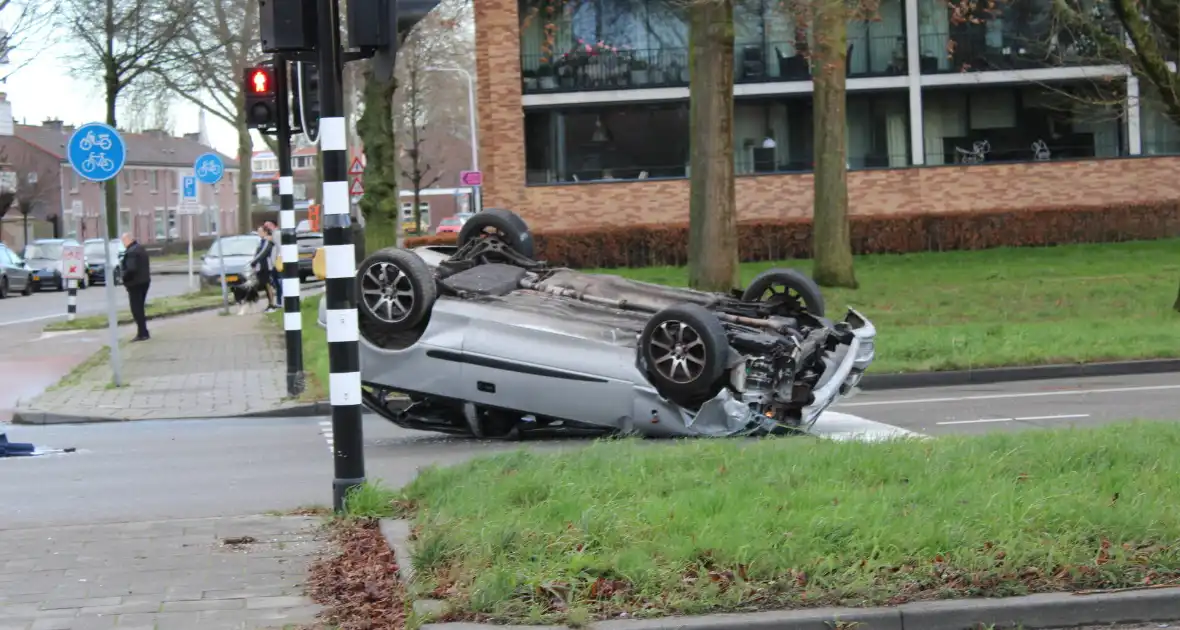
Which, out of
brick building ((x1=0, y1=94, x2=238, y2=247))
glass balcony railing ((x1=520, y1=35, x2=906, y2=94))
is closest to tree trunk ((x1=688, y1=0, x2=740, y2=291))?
glass balcony railing ((x1=520, y1=35, x2=906, y2=94))

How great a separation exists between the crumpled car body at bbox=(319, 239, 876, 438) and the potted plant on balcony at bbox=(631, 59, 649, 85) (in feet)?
87.1

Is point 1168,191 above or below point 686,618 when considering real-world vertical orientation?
above

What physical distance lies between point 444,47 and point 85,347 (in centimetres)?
2833

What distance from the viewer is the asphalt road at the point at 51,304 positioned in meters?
33.9

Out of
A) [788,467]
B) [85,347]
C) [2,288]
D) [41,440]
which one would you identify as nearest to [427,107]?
[2,288]

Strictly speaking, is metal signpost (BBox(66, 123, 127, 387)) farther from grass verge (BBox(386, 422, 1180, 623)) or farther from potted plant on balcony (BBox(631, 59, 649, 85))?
potted plant on balcony (BBox(631, 59, 649, 85))

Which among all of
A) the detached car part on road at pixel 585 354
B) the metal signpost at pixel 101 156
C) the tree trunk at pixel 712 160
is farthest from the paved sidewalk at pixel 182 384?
the tree trunk at pixel 712 160

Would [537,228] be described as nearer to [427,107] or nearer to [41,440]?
[41,440]

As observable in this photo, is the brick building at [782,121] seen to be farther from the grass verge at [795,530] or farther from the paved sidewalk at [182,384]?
the grass verge at [795,530]

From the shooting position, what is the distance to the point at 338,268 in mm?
8016

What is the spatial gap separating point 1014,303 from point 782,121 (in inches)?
675

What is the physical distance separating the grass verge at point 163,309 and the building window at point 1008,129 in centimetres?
1913

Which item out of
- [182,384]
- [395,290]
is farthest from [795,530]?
[182,384]

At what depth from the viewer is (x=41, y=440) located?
13617 millimetres
